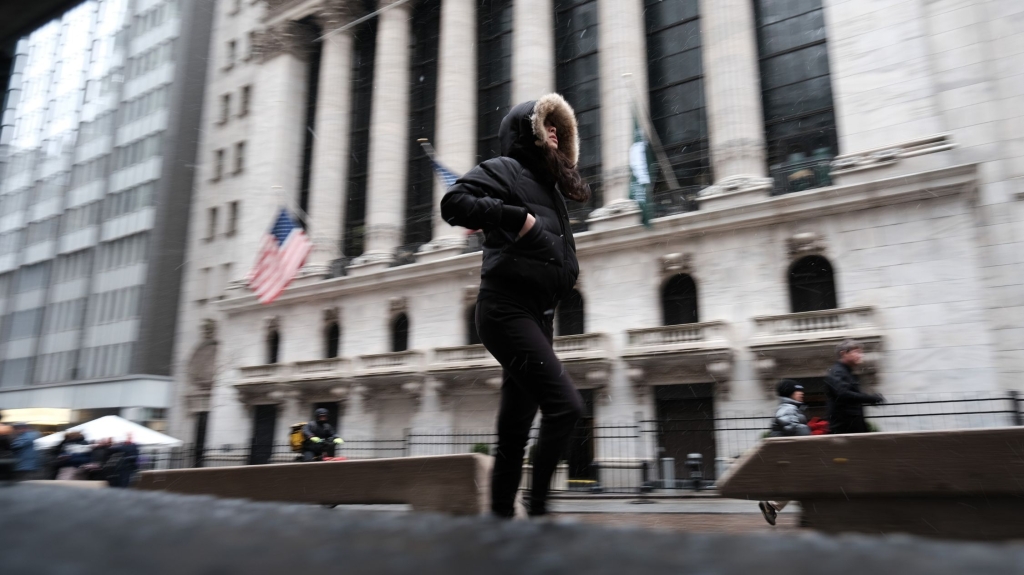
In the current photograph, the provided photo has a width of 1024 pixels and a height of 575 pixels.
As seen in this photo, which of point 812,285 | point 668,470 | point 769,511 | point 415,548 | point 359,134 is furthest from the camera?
point 359,134

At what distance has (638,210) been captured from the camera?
20.7 m

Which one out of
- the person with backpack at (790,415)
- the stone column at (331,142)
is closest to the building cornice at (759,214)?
the stone column at (331,142)

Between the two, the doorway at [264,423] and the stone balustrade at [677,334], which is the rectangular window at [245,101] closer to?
the doorway at [264,423]

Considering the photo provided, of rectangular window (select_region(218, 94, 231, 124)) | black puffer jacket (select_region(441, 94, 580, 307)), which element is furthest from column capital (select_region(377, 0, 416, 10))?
black puffer jacket (select_region(441, 94, 580, 307))

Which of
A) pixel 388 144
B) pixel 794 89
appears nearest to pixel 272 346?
pixel 388 144

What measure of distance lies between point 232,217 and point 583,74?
18.8 meters

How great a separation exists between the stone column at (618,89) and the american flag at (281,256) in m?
9.28

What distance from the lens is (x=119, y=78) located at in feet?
116

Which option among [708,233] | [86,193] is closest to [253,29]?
[86,193]

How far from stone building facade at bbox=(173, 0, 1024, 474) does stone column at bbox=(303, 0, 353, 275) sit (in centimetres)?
11

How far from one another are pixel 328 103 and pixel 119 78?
13.9m

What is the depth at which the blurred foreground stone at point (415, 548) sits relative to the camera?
408 millimetres

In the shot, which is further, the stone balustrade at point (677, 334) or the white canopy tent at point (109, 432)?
the stone balustrade at point (677, 334)

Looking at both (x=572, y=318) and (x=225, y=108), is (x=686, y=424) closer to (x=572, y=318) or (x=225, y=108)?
(x=572, y=318)
